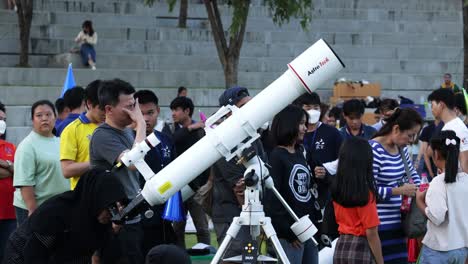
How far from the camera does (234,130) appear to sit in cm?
655

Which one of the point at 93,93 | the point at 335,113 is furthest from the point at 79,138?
the point at 335,113

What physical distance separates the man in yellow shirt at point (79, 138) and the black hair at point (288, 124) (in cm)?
133

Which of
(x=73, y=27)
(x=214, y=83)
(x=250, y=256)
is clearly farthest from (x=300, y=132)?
(x=73, y=27)

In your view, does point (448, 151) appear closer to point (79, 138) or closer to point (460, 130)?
point (460, 130)

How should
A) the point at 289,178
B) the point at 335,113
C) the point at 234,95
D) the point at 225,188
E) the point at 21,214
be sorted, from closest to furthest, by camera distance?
the point at 289,178
the point at 234,95
the point at 225,188
the point at 21,214
the point at 335,113

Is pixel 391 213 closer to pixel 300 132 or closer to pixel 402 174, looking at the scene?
pixel 402 174

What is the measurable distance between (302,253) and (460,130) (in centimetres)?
248

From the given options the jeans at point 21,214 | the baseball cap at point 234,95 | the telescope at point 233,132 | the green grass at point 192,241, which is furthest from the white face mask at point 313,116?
the telescope at point 233,132

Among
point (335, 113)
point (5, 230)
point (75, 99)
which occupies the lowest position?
point (5, 230)

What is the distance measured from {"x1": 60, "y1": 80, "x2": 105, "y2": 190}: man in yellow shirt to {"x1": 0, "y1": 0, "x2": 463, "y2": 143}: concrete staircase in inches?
452

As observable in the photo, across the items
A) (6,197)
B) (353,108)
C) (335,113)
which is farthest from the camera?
(335,113)

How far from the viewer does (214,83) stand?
2227 centimetres

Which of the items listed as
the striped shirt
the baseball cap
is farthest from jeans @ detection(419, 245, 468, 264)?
the baseball cap

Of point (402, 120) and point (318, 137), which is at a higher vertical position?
point (402, 120)
